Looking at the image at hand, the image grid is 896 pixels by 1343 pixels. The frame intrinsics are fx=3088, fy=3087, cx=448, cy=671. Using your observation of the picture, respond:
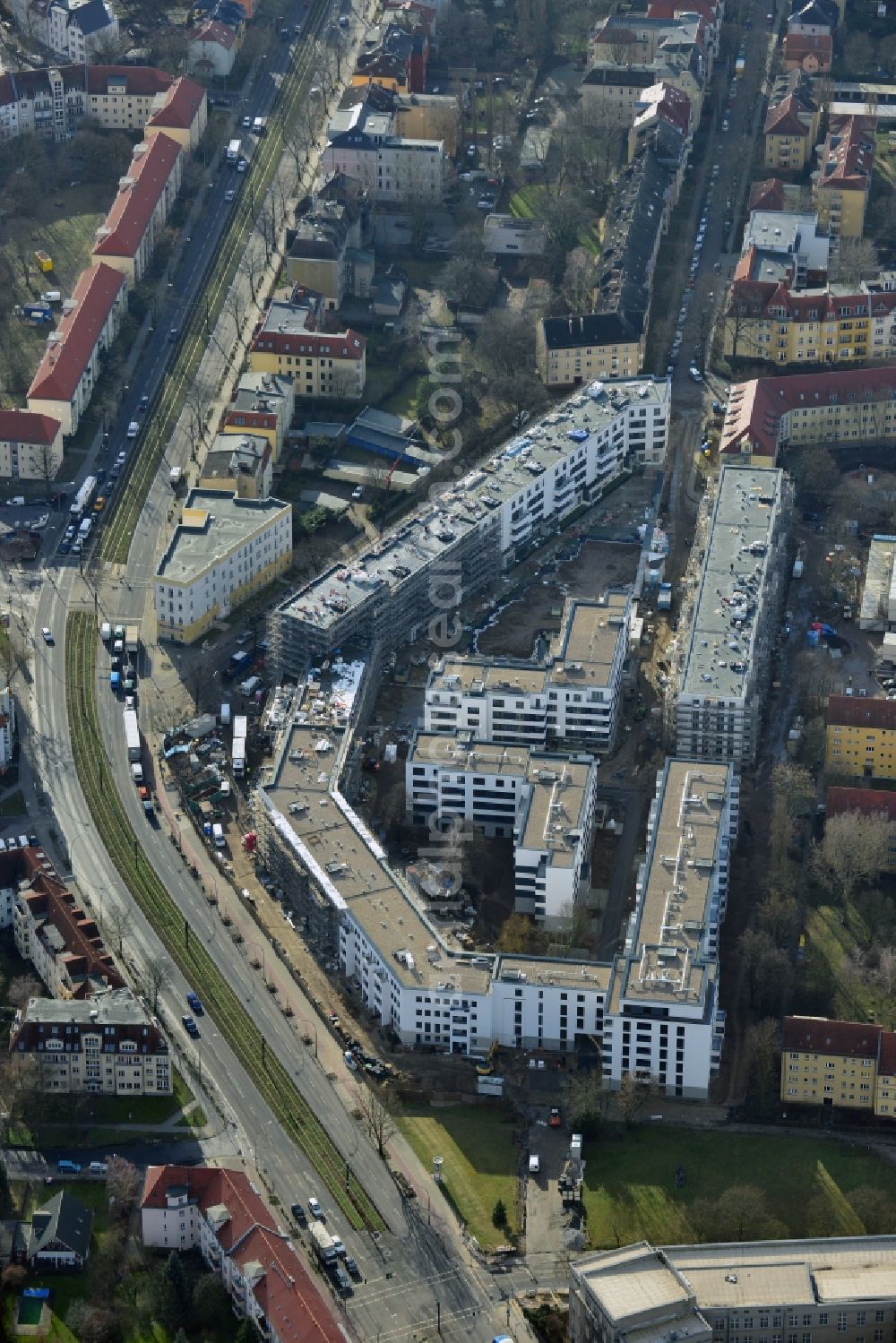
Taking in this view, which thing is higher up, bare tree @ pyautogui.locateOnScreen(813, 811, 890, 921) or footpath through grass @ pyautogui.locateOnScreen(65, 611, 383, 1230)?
bare tree @ pyautogui.locateOnScreen(813, 811, 890, 921)

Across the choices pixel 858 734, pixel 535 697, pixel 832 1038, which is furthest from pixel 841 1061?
pixel 535 697

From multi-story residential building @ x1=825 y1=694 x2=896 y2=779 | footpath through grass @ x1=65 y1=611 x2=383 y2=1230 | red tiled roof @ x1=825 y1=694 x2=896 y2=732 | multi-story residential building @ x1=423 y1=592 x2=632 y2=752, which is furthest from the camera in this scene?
multi-story residential building @ x1=825 y1=694 x2=896 y2=779

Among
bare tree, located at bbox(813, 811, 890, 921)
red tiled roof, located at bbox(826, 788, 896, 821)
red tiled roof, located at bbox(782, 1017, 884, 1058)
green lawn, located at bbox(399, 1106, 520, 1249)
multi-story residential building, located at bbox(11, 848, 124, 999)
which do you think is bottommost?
green lawn, located at bbox(399, 1106, 520, 1249)

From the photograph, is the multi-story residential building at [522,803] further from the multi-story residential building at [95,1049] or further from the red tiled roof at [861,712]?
the multi-story residential building at [95,1049]

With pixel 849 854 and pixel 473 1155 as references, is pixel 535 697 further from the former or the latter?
pixel 473 1155

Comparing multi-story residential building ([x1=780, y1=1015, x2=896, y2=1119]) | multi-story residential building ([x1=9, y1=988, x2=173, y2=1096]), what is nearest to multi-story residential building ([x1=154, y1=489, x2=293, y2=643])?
multi-story residential building ([x1=9, y1=988, x2=173, y2=1096])

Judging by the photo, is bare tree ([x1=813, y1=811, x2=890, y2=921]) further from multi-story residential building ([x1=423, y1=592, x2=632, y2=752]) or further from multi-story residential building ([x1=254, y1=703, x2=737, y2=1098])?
multi-story residential building ([x1=423, y1=592, x2=632, y2=752])

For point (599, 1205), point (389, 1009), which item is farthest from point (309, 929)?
point (599, 1205)
